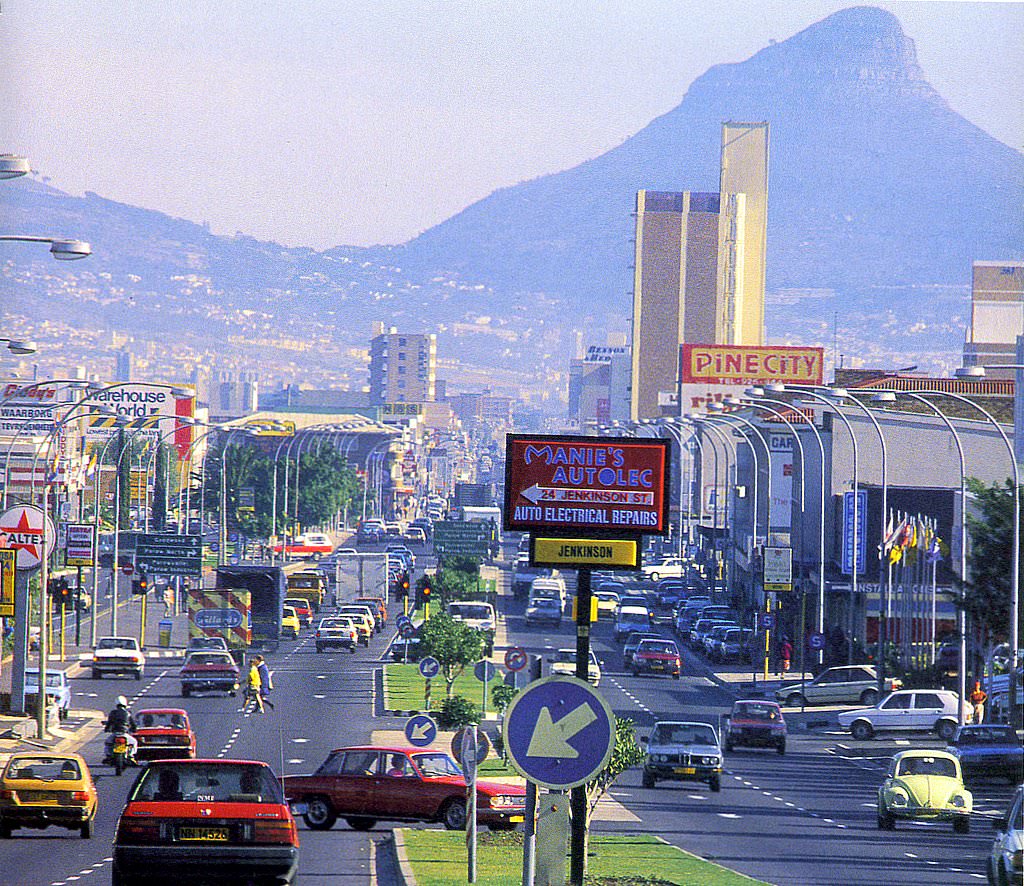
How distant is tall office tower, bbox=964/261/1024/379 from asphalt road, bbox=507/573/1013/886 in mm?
91071

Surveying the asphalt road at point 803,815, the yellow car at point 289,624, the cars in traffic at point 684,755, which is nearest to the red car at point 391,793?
the asphalt road at point 803,815

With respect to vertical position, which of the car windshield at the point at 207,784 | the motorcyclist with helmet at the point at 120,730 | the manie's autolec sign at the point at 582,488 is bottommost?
the motorcyclist with helmet at the point at 120,730

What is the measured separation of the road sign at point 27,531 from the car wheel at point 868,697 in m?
25.5

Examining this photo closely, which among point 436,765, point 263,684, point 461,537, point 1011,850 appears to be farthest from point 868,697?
point 1011,850

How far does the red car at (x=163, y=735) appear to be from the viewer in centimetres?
3562

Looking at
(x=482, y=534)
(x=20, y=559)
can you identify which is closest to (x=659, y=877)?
(x=20, y=559)

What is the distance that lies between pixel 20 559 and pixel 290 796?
19732mm

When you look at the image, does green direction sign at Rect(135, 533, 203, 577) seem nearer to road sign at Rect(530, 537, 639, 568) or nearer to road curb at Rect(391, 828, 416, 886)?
road curb at Rect(391, 828, 416, 886)

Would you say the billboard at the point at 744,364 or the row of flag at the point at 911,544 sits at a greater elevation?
the billboard at the point at 744,364

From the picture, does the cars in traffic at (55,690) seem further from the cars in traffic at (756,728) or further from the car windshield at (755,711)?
the car windshield at (755,711)

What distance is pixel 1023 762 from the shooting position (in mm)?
38625

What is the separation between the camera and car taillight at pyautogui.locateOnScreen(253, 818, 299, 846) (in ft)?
56.9

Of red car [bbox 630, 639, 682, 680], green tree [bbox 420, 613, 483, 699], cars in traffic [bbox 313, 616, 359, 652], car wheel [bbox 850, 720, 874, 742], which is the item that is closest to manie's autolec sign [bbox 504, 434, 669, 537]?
car wheel [bbox 850, 720, 874, 742]

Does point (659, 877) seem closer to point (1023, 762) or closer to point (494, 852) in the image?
point (494, 852)
